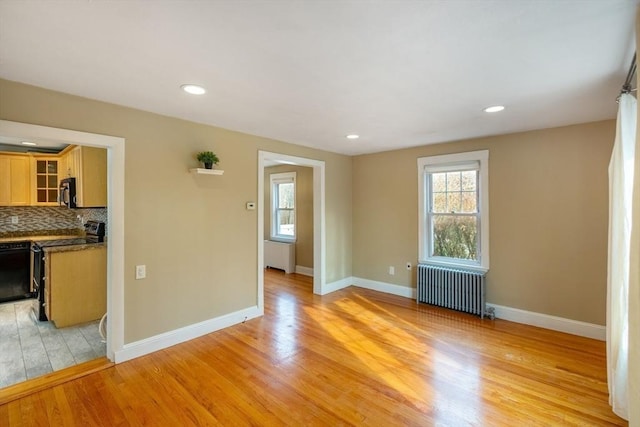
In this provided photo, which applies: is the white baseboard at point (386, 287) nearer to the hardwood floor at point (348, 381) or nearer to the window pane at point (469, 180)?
the hardwood floor at point (348, 381)

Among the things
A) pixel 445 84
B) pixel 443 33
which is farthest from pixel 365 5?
pixel 445 84

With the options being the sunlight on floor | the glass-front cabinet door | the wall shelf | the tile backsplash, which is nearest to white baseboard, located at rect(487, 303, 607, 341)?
the sunlight on floor

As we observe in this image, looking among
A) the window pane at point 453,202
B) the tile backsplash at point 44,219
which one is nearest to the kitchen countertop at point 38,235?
the tile backsplash at point 44,219

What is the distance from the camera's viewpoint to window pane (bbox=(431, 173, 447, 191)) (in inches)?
180

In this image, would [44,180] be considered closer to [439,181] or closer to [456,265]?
[439,181]

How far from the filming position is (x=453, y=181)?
14.7 ft

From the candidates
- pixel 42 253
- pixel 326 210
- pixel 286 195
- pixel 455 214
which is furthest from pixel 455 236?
pixel 42 253

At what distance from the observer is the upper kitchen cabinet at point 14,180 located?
15.6ft

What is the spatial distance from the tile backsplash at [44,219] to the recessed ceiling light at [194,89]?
3.30 metres

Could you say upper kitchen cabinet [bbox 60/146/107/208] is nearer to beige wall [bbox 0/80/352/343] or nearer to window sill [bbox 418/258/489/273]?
beige wall [bbox 0/80/352/343]

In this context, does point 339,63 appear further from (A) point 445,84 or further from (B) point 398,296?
(B) point 398,296

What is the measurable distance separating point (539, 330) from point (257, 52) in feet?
13.5

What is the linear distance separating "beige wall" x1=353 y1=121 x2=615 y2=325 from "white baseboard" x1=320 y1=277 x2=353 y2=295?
7.33 ft

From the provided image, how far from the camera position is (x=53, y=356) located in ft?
9.55
